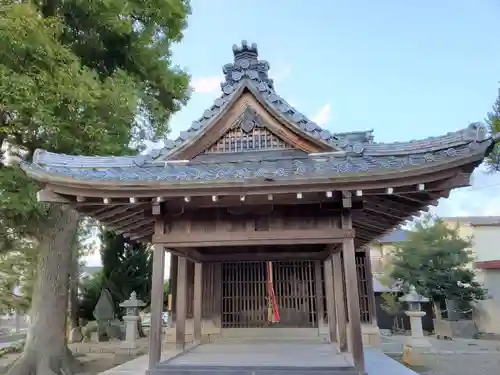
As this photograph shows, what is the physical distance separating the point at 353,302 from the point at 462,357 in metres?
9.86

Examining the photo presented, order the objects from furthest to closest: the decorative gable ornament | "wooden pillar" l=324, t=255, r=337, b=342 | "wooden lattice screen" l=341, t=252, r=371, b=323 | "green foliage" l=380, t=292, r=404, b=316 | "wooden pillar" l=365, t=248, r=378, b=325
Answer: "green foliage" l=380, t=292, r=404, b=316, "wooden lattice screen" l=341, t=252, r=371, b=323, "wooden pillar" l=365, t=248, r=378, b=325, "wooden pillar" l=324, t=255, r=337, b=342, the decorative gable ornament

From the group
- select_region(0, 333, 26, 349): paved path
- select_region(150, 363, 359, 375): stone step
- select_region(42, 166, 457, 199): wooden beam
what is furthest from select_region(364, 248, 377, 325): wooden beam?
select_region(0, 333, 26, 349): paved path

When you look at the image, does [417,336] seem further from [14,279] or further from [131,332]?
[14,279]

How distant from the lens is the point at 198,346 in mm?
8016

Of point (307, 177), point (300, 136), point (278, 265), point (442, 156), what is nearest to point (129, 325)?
point (278, 265)

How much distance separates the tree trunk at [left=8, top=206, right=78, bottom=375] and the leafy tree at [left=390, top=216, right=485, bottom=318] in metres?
14.0

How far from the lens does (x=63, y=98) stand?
7.93 metres

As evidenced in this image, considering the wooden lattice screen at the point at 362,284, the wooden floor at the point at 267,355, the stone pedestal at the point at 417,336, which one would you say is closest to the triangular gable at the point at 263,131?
the wooden floor at the point at 267,355

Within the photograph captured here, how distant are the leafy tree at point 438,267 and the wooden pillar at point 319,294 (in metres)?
9.93

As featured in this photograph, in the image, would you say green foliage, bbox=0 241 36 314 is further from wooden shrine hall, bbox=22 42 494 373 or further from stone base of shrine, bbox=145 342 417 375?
stone base of shrine, bbox=145 342 417 375

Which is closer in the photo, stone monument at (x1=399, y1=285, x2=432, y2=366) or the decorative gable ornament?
the decorative gable ornament

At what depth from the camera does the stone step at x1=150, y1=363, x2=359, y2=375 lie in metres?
4.96

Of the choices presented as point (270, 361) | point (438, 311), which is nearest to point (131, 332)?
point (270, 361)

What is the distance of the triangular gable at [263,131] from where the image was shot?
6656mm
